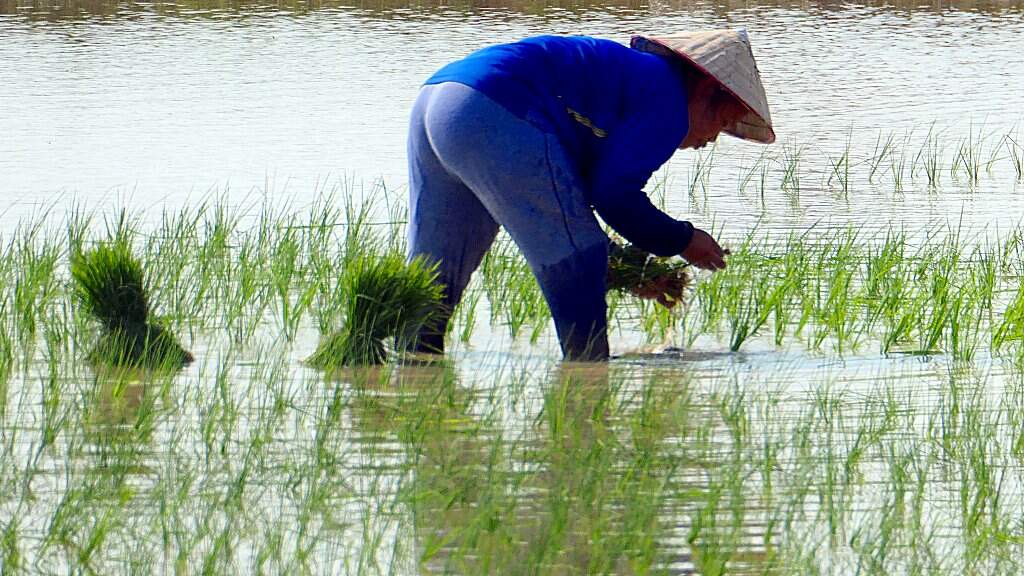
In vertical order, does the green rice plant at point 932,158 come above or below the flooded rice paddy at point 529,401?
below

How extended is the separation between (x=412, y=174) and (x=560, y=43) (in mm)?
574

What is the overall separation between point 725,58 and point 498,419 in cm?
120

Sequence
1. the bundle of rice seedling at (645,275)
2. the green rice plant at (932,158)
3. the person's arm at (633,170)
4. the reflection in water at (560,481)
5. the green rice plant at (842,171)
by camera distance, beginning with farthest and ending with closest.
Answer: the green rice plant at (932,158) → the green rice plant at (842,171) → the bundle of rice seedling at (645,275) → the person's arm at (633,170) → the reflection in water at (560,481)

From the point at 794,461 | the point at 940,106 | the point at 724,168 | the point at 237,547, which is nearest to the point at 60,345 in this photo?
the point at 237,547

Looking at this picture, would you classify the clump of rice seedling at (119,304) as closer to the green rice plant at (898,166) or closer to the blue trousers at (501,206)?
the blue trousers at (501,206)

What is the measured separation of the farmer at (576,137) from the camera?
4168 mm

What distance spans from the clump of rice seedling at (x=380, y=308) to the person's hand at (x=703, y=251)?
74 centimetres

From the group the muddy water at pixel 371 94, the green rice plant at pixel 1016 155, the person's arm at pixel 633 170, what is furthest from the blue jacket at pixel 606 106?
the green rice plant at pixel 1016 155

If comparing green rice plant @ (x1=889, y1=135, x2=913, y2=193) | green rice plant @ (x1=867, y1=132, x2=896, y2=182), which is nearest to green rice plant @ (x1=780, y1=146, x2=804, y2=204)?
green rice plant @ (x1=867, y1=132, x2=896, y2=182)

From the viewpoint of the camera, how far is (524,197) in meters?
4.23

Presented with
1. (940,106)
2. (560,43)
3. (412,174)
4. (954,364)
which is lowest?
(940,106)

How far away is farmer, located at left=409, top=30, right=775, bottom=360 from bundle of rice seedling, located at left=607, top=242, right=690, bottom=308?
22 cm

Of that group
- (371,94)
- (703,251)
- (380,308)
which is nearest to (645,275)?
(703,251)

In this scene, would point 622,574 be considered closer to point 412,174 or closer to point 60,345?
point 412,174
